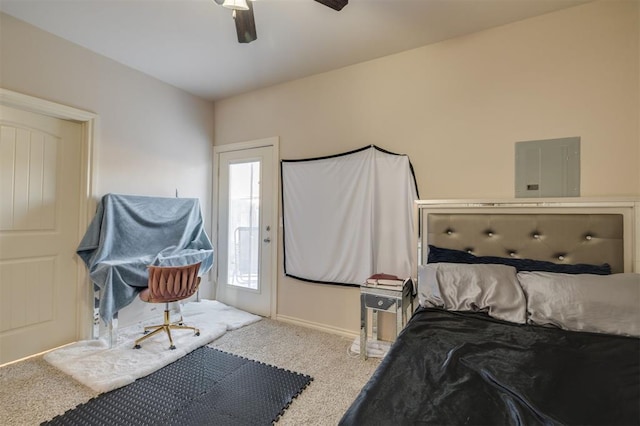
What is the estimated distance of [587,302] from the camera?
1.58 meters

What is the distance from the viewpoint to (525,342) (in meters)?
1.43

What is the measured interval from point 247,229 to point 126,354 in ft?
5.63

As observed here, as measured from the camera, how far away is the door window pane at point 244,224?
362 cm

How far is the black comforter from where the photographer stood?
91 cm

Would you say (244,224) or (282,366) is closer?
(282,366)

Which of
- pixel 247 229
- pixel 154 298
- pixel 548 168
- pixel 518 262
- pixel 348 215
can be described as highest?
pixel 548 168

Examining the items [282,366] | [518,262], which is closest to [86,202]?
[282,366]

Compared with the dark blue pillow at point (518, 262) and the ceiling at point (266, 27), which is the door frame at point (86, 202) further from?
the dark blue pillow at point (518, 262)

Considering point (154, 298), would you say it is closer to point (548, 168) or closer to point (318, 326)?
point (318, 326)

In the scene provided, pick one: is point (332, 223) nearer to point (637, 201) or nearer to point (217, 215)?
point (217, 215)

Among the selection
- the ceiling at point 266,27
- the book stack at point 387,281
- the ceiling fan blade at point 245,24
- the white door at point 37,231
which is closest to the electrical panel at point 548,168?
the ceiling at point 266,27

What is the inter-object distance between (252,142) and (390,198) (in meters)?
1.85

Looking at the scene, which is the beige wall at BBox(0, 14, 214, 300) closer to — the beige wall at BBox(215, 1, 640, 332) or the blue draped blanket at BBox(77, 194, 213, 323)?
the blue draped blanket at BBox(77, 194, 213, 323)

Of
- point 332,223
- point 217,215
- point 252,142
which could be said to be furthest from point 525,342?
point 217,215
